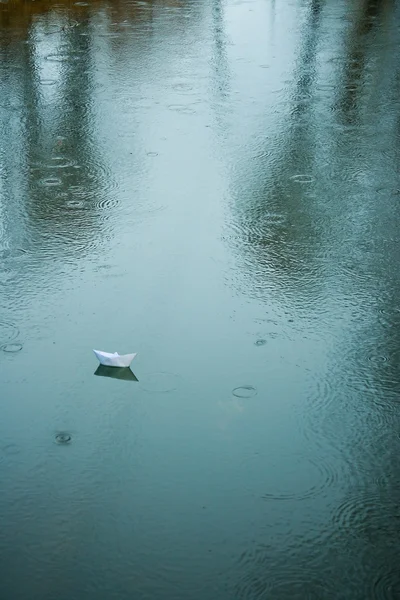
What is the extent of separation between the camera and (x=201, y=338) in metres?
2.62

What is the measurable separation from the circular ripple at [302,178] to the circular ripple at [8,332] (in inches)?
65.5

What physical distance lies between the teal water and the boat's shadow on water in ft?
0.04

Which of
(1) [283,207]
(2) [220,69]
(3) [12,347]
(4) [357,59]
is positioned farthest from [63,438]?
(4) [357,59]

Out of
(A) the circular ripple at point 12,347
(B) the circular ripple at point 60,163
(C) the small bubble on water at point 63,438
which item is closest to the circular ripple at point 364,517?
(C) the small bubble on water at point 63,438

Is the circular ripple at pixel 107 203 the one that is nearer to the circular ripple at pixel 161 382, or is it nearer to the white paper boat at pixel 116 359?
the white paper boat at pixel 116 359

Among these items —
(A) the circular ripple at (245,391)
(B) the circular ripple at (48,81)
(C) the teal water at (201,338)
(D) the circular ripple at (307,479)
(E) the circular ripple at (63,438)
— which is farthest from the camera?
(B) the circular ripple at (48,81)

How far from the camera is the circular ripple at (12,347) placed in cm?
259

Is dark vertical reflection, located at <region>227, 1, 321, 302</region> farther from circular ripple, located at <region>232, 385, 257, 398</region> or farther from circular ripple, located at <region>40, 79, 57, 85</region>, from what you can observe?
circular ripple, located at <region>40, 79, 57, 85</region>

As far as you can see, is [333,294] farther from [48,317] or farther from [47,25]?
[47,25]

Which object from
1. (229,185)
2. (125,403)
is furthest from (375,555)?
(229,185)

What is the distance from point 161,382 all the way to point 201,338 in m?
0.26

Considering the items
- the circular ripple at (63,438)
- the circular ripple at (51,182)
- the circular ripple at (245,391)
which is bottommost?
the circular ripple at (51,182)

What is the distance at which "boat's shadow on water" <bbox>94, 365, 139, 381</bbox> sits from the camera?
245 centimetres

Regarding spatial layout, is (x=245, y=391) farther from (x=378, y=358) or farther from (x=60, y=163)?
(x=60, y=163)
